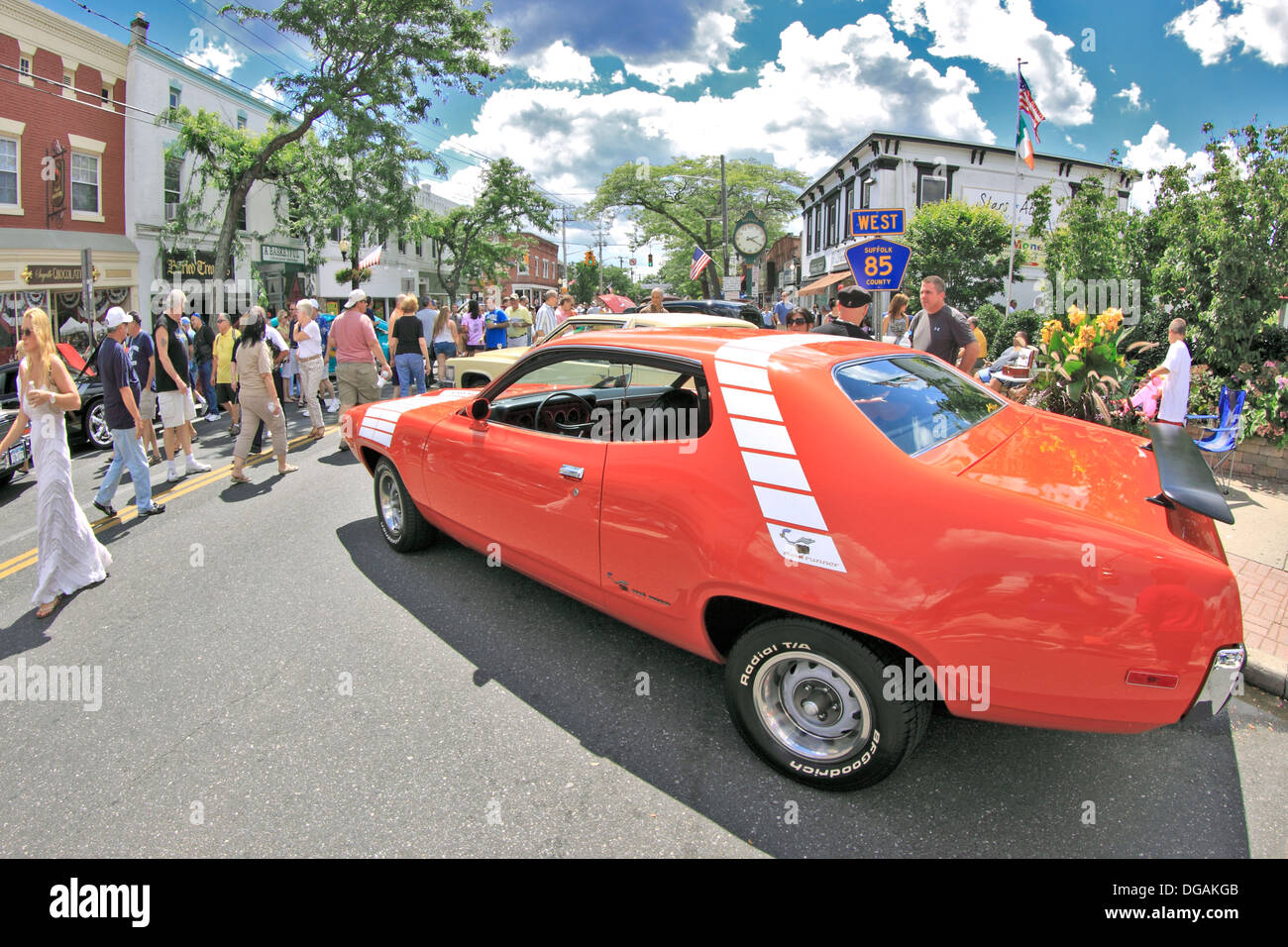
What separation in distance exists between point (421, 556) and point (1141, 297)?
12.6m

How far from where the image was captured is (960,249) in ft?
82.1

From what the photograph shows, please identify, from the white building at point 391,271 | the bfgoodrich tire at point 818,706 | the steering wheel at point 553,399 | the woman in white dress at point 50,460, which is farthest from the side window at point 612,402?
the white building at point 391,271

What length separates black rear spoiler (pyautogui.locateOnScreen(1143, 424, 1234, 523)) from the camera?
231 centimetres

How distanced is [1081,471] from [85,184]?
80.8 feet

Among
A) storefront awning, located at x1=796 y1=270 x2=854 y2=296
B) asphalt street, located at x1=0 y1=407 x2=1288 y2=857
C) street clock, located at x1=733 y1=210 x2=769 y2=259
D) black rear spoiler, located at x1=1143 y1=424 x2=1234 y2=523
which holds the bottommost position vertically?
asphalt street, located at x1=0 y1=407 x2=1288 y2=857

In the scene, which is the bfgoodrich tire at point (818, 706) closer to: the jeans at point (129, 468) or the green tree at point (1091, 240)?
the jeans at point (129, 468)

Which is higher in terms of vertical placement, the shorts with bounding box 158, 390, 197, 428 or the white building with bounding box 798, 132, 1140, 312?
the white building with bounding box 798, 132, 1140, 312

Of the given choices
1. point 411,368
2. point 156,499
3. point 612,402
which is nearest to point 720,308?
point 411,368

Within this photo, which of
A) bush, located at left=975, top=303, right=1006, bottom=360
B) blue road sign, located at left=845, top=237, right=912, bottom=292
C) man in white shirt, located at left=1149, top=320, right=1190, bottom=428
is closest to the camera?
man in white shirt, located at left=1149, top=320, right=1190, bottom=428

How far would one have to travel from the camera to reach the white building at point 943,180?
30500mm

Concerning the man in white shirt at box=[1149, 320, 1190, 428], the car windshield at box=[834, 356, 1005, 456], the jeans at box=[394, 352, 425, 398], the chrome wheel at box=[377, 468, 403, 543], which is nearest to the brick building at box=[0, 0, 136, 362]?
the jeans at box=[394, 352, 425, 398]

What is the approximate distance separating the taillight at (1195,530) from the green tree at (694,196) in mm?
40090

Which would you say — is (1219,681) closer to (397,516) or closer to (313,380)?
(397,516)

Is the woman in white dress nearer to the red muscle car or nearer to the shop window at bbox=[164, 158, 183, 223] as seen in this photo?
the red muscle car
